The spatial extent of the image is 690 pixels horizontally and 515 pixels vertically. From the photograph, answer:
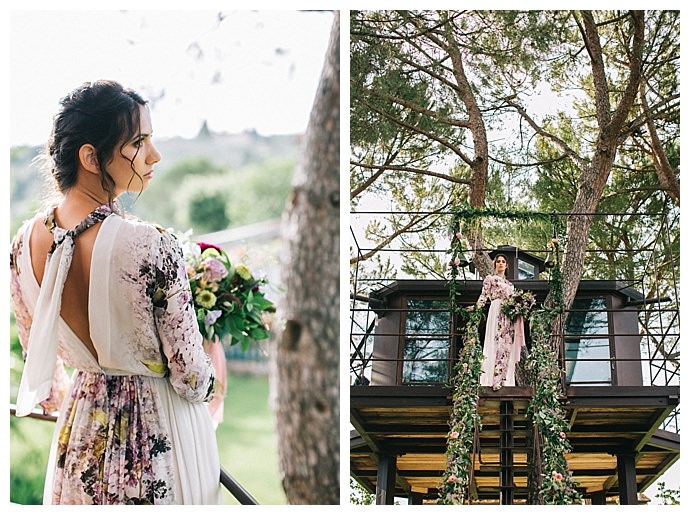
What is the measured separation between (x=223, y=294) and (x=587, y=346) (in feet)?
9.55

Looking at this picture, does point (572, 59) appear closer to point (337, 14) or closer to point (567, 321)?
point (567, 321)

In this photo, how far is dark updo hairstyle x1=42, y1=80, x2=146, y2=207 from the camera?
2186mm

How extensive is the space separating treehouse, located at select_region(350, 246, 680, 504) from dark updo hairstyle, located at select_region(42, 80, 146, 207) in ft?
7.66

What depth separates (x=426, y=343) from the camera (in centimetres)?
484

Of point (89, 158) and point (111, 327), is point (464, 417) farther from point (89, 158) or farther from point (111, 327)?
point (89, 158)

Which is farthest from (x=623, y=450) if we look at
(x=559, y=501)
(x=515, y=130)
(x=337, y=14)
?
(x=337, y=14)

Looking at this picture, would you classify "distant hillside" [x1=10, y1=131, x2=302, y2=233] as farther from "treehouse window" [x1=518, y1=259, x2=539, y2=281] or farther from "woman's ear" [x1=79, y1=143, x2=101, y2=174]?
"woman's ear" [x1=79, y1=143, x2=101, y2=174]

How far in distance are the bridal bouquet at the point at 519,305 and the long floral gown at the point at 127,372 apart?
255 centimetres

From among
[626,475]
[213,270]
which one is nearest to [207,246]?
[213,270]

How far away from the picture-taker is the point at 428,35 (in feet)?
13.6

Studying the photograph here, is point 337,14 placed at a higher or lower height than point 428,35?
lower

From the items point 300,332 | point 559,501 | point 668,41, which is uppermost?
point 668,41

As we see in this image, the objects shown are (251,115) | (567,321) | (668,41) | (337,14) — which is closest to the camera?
(337,14)

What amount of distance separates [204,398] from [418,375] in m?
2.75
